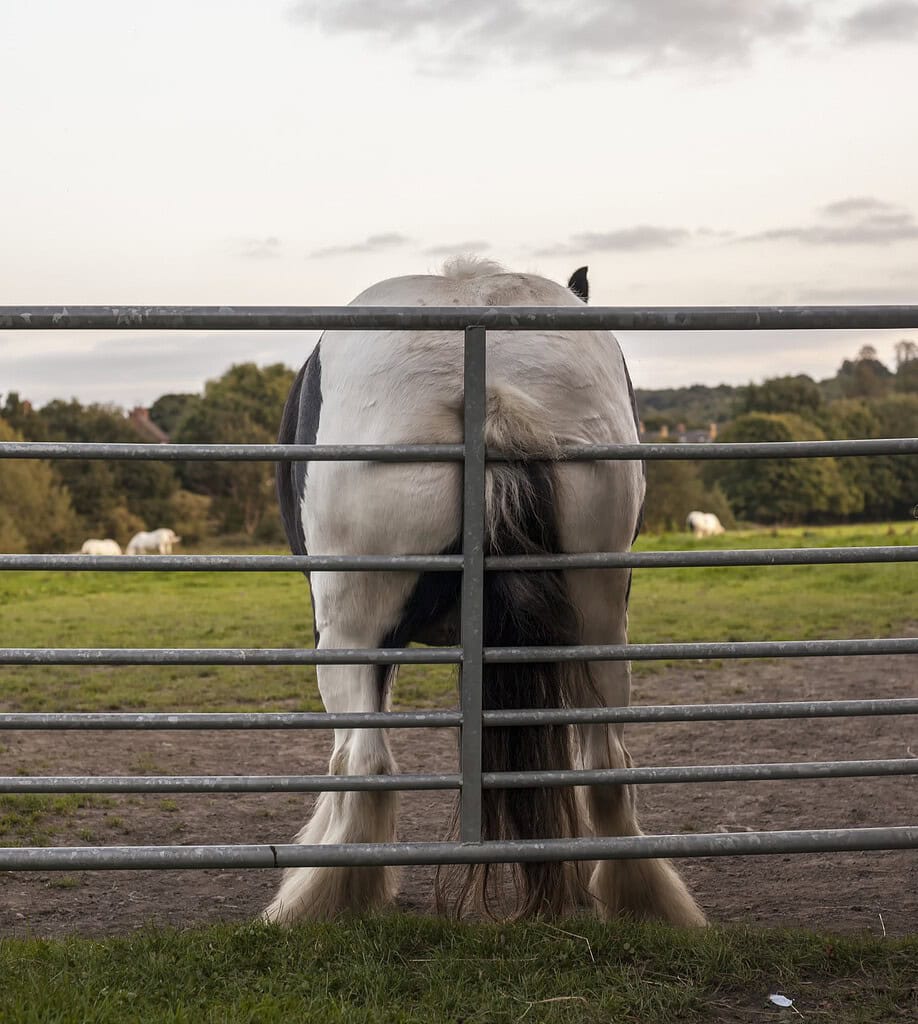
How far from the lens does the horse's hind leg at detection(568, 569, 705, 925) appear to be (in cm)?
326

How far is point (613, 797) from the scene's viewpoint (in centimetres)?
346

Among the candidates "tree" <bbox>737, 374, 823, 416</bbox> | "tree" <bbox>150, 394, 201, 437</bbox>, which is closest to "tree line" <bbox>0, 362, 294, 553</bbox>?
"tree" <bbox>150, 394, 201, 437</bbox>

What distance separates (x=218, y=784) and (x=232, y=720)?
0.52 ft

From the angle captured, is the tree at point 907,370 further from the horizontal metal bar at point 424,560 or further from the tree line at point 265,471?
the horizontal metal bar at point 424,560

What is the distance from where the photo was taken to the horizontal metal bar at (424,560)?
2703mm

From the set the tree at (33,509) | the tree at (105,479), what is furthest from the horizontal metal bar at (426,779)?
the tree at (105,479)

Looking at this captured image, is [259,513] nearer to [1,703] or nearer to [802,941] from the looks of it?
[1,703]

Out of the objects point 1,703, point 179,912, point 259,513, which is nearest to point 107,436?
point 259,513

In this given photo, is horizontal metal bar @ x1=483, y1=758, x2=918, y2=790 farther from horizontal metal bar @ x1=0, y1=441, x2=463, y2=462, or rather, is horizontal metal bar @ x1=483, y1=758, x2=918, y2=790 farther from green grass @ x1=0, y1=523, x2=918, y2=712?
green grass @ x1=0, y1=523, x2=918, y2=712

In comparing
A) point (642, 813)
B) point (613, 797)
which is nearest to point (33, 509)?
point (642, 813)

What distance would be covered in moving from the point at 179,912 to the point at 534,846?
56.3 inches

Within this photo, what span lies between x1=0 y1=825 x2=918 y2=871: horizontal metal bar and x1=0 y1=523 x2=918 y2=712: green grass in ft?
14.3

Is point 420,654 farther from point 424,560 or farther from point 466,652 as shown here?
point 424,560

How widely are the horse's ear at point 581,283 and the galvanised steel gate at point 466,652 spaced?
79.3 inches
